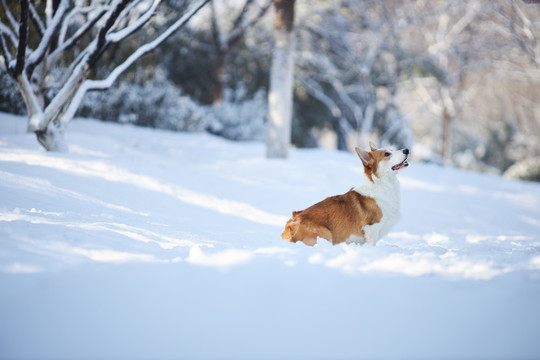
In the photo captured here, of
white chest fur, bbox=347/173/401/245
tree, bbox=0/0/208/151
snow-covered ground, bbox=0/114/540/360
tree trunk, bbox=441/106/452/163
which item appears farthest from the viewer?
tree trunk, bbox=441/106/452/163

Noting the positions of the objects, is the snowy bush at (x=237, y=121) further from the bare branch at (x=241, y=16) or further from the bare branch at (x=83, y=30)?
the bare branch at (x=83, y=30)

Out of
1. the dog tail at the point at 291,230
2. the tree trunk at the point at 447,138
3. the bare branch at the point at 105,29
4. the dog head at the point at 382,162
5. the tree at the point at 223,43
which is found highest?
the tree at the point at 223,43

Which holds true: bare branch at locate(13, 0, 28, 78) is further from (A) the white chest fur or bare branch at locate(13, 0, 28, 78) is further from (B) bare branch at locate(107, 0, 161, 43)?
(A) the white chest fur

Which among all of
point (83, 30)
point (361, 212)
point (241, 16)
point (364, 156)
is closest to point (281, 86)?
point (83, 30)

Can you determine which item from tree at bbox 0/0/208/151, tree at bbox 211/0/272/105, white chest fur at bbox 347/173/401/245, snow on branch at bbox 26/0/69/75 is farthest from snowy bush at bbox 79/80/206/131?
white chest fur at bbox 347/173/401/245

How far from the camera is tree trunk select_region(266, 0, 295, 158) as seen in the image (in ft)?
29.0

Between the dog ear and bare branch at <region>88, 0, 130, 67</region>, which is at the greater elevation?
bare branch at <region>88, 0, 130, 67</region>

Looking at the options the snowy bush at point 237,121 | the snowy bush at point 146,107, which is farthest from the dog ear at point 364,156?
the snowy bush at point 237,121

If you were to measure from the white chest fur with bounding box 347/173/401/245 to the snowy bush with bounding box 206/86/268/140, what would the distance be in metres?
9.09

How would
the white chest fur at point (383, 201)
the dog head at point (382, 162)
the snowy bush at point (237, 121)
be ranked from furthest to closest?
the snowy bush at point (237, 121) → the dog head at point (382, 162) → the white chest fur at point (383, 201)

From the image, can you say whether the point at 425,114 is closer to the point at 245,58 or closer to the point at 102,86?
the point at 245,58

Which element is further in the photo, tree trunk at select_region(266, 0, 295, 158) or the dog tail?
tree trunk at select_region(266, 0, 295, 158)

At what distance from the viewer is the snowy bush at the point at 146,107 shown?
10.7m

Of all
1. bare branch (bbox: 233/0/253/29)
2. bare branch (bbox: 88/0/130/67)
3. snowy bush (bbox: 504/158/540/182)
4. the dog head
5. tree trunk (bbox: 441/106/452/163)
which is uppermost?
bare branch (bbox: 233/0/253/29)
